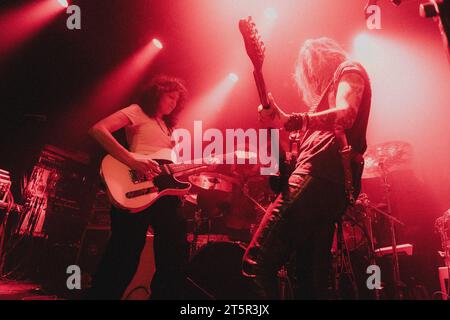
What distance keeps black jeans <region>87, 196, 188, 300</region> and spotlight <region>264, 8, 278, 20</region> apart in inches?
197

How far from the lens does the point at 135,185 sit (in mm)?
2828

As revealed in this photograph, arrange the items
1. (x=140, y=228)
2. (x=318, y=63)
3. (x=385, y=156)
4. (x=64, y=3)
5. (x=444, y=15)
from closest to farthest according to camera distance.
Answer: (x=444, y=15), (x=318, y=63), (x=140, y=228), (x=385, y=156), (x=64, y=3)

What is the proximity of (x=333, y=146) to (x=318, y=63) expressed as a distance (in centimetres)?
88

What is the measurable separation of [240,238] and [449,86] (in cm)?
567

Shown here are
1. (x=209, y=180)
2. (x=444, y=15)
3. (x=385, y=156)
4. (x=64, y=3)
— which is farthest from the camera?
(x=64, y=3)

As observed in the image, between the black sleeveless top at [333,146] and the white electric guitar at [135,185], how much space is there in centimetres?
135

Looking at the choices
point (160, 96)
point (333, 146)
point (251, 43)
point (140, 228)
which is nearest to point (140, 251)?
point (140, 228)

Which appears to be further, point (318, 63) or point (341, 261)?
→ point (341, 261)

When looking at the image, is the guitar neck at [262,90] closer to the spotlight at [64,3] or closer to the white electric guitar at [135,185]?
the white electric guitar at [135,185]

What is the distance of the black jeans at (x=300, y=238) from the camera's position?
180 cm

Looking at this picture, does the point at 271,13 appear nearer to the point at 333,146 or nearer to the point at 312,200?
the point at 333,146

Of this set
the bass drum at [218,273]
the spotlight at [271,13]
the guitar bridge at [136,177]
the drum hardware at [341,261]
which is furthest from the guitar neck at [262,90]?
the spotlight at [271,13]

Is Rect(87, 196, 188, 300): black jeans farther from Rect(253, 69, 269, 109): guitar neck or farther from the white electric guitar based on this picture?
Rect(253, 69, 269, 109): guitar neck
